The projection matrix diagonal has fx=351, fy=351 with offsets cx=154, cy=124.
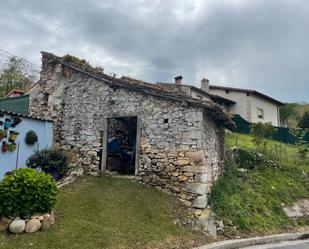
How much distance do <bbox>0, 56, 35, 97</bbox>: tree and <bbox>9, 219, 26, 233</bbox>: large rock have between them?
23.7 m

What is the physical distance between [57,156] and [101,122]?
1.84 m

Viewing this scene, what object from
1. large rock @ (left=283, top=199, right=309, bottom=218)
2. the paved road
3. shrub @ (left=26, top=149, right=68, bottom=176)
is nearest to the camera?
the paved road

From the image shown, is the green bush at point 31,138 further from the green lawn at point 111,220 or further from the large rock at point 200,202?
the large rock at point 200,202

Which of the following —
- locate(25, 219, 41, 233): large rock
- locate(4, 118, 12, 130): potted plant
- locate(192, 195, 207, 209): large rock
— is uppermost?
locate(4, 118, 12, 130): potted plant

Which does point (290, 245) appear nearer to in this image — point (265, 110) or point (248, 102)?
point (248, 102)

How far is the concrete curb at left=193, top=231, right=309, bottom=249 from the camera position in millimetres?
8273

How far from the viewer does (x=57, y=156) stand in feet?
38.4

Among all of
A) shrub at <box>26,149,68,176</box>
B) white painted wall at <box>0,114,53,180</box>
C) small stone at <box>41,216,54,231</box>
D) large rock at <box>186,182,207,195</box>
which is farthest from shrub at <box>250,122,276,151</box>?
small stone at <box>41,216,54,231</box>

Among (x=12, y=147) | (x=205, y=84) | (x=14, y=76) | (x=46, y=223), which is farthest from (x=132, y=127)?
(x=205, y=84)

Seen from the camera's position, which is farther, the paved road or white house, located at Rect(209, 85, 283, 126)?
white house, located at Rect(209, 85, 283, 126)

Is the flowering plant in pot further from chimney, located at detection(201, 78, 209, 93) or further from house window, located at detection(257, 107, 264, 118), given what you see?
house window, located at detection(257, 107, 264, 118)

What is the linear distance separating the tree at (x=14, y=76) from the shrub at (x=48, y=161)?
18684mm

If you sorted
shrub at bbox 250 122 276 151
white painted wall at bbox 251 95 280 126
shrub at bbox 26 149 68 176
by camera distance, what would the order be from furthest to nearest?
white painted wall at bbox 251 95 280 126 → shrub at bbox 250 122 276 151 → shrub at bbox 26 149 68 176

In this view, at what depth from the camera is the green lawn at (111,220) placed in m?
6.64
